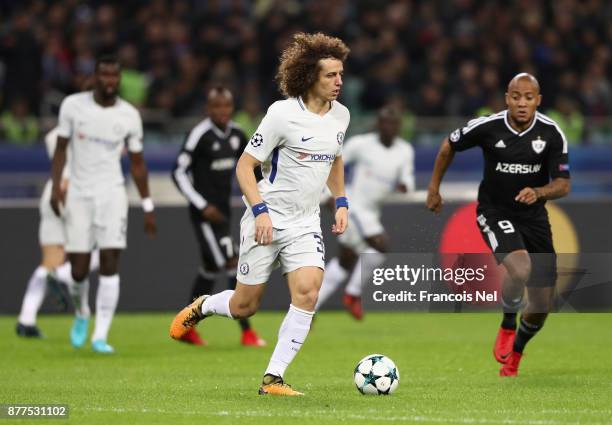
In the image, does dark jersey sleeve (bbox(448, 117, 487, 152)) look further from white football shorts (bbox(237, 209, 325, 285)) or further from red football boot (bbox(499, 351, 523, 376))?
white football shorts (bbox(237, 209, 325, 285))

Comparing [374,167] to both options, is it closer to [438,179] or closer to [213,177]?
[213,177]

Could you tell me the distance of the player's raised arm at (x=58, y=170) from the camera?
11570 millimetres

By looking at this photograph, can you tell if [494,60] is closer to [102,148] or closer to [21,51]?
[21,51]

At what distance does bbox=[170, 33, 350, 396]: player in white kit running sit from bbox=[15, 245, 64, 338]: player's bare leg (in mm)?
5722

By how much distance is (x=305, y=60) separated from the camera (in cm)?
824

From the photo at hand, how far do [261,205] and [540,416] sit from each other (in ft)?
7.11

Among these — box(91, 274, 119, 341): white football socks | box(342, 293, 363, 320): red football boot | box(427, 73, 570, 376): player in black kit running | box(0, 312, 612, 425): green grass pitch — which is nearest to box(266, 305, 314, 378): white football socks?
box(0, 312, 612, 425): green grass pitch

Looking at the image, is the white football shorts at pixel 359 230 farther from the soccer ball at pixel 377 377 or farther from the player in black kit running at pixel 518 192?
the soccer ball at pixel 377 377

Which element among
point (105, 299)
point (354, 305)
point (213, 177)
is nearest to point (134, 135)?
point (213, 177)

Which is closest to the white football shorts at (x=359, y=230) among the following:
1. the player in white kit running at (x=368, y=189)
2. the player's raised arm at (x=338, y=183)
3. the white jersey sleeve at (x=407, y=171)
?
the player in white kit running at (x=368, y=189)

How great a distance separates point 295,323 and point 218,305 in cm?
68

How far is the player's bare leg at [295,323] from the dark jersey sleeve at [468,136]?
79.7 inches

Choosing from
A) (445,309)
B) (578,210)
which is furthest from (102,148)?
(578,210)

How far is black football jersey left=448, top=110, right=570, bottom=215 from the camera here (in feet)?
30.8
